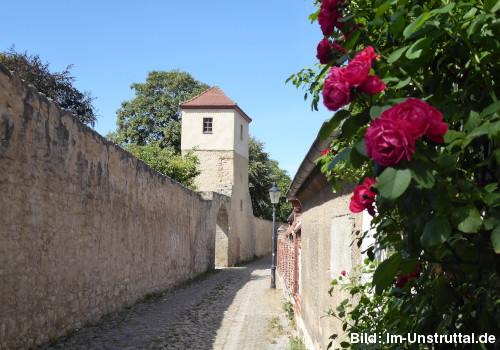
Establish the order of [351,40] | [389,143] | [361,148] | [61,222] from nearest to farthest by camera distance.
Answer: [389,143]
[361,148]
[351,40]
[61,222]

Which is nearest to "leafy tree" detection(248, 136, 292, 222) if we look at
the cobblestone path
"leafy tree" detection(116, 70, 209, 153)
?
"leafy tree" detection(116, 70, 209, 153)

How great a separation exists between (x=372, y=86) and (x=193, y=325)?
26.4ft

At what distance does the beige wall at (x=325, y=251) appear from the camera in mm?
3715

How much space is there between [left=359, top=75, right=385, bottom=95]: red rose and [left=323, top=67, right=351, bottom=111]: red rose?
5 cm

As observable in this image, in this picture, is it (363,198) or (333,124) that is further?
(363,198)

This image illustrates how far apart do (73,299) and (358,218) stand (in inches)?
220

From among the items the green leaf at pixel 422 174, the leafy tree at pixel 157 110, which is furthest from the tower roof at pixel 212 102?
the green leaf at pixel 422 174

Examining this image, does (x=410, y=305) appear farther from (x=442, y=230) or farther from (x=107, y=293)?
(x=107, y=293)

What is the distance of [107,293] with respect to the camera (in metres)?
9.16

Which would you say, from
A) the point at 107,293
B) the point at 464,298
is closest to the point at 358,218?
the point at 464,298

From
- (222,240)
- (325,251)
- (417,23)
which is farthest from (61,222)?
(222,240)

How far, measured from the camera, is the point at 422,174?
1.15 meters

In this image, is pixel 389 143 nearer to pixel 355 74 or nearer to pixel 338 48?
pixel 355 74

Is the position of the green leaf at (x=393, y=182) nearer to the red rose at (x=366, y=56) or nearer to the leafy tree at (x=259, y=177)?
the red rose at (x=366, y=56)
